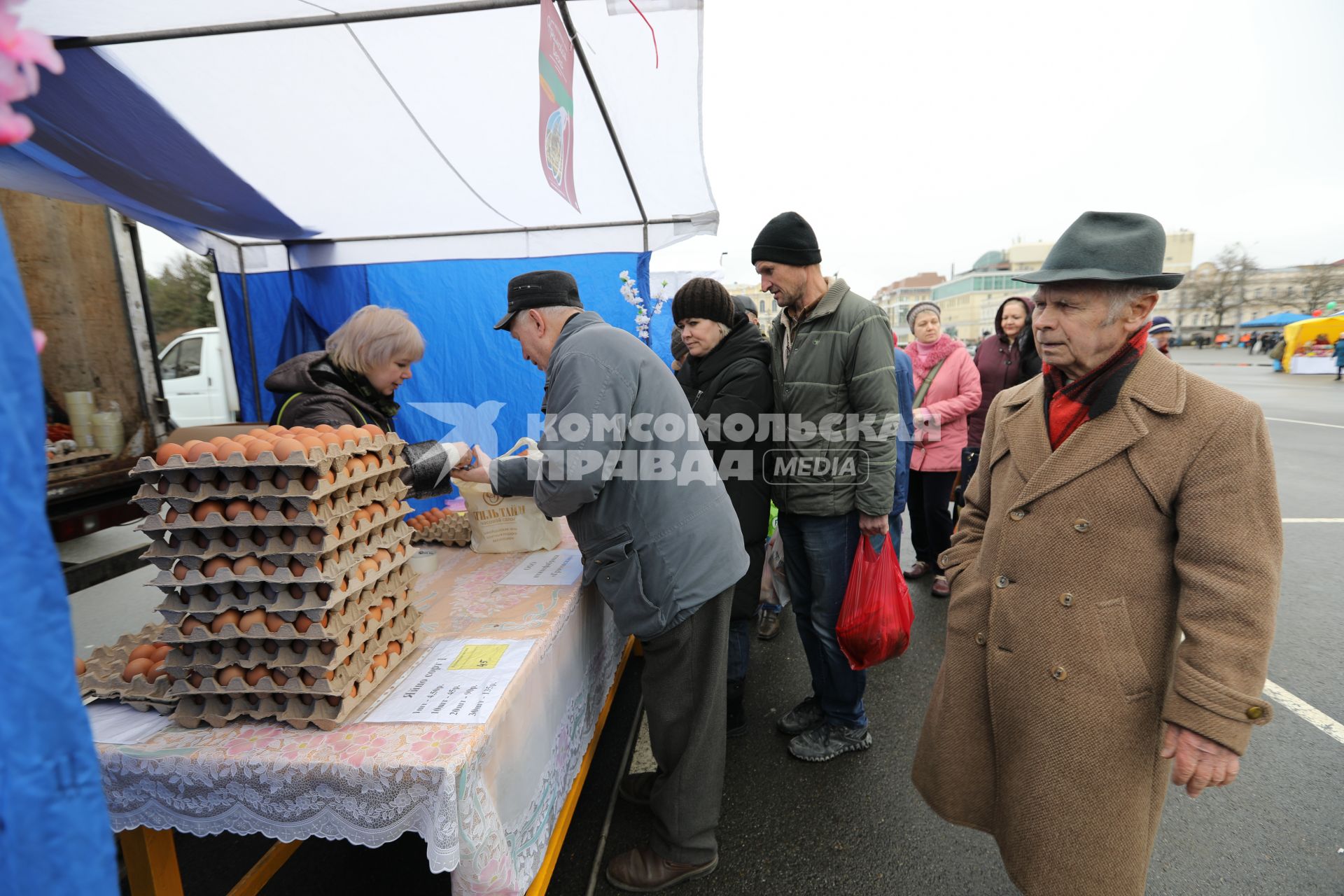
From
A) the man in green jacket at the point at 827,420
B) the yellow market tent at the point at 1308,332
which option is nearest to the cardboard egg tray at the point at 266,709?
the man in green jacket at the point at 827,420

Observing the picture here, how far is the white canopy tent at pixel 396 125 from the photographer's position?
2285 millimetres

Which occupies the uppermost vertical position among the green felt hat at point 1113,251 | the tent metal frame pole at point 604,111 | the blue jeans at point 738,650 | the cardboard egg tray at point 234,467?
the tent metal frame pole at point 604,111

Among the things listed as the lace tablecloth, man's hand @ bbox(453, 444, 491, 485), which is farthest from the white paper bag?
the lace tablecloth

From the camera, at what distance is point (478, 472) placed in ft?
6.90

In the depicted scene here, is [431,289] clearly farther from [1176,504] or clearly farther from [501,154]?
[1176,504]

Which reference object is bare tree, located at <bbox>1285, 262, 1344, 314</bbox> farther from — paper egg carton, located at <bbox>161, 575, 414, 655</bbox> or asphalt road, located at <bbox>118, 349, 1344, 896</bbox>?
paper egg carton, located at <bbox>161, 575, 414, 655</bbox>

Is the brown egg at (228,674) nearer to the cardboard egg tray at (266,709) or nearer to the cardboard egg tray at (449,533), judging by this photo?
the cardboard egg tray at (266,709)

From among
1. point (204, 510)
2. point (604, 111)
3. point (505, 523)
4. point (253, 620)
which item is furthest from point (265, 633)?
point (604, 111)

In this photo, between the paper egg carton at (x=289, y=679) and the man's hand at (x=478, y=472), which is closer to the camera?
the paper egg carton at (x=289, y=679)

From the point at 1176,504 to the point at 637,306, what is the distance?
12.1 feet

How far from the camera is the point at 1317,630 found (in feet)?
11.6

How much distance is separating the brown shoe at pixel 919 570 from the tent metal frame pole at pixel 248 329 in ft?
17.0

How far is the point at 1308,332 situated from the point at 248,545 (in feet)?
104

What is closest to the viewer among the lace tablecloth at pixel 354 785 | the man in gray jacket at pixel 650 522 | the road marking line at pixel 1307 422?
the lace tablecloth at pixel 354 785
